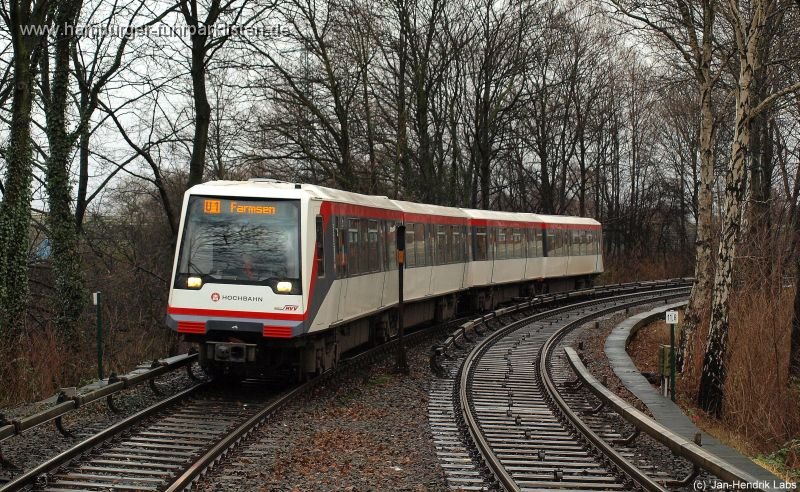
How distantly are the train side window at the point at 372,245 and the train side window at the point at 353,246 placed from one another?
30.7 inches

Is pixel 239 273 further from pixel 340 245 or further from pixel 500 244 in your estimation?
pixel 500 244

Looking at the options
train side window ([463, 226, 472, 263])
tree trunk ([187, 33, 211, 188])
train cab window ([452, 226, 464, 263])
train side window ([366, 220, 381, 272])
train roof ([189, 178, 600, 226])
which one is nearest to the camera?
train roof ([189, 178, 600, 226])

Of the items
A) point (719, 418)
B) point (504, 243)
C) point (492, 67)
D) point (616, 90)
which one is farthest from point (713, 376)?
point (616, 90)

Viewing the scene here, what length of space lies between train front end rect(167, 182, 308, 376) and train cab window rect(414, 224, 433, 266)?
8.42m

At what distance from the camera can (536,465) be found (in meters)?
9.37

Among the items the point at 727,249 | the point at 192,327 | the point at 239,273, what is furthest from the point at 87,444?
the point at 727,249

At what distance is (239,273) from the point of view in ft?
41.3

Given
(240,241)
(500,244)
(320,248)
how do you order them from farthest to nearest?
(500,244) < (320,248) < (240,241)

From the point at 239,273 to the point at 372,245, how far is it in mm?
4777

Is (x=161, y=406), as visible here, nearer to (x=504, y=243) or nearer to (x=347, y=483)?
(x=347, y=483)

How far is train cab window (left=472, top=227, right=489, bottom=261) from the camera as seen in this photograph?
2739 centimetres

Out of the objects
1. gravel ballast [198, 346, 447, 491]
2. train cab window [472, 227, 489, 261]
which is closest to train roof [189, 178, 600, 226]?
gravel ballast [198, 346, 447, 491]

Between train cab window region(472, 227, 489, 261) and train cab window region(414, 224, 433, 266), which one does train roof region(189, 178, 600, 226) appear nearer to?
train cab window region(414, 224, 433, 266)

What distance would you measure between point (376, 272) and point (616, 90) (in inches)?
1311
